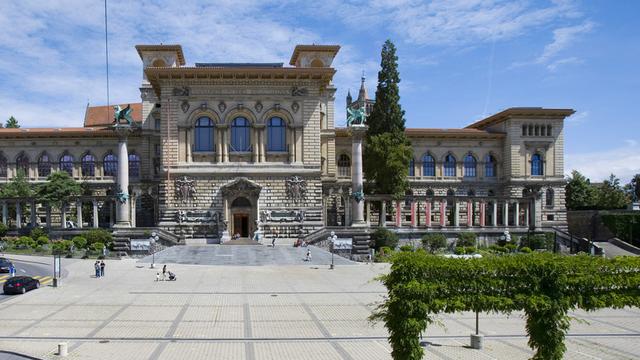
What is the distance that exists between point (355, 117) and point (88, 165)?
131 feet

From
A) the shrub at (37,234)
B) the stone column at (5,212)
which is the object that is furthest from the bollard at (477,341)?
the stone column at (5,212)

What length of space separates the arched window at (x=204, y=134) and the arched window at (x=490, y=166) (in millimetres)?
40948

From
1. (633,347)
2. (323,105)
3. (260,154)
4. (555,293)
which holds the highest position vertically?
(323,105)

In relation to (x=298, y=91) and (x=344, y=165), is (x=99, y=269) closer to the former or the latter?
(x=298, y=91)

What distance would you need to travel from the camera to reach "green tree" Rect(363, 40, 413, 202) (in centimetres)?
6788

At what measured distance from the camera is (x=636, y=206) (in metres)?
75.6

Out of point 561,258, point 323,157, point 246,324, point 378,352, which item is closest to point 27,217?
point 323,157

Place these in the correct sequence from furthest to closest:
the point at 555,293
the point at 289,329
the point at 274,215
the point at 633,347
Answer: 1. the point at 274,215
2. the point at 289,329
3. the point at 633,347
4. the point at 555,293

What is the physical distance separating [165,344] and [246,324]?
445cm

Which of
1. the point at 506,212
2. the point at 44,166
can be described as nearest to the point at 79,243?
the point at 44,166

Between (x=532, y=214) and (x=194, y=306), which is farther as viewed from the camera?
(x=532, y=214)

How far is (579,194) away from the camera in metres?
92.3

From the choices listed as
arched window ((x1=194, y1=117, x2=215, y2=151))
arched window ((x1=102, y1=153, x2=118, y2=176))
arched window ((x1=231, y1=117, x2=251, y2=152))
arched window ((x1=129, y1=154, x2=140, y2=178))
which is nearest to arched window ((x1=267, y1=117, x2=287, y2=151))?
arched window ((x1=231, y1=117, x2=251, y2=152))

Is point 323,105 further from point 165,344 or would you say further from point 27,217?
point 165,344
